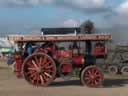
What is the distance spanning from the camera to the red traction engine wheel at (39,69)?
835 inches

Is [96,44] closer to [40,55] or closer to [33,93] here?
[40,55]

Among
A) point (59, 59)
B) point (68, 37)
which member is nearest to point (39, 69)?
point (59, 59)

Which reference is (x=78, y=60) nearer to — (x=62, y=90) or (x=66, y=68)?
(x=66, y=68)

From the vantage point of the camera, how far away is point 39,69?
21.3 metres

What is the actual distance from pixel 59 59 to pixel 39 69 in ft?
3.21

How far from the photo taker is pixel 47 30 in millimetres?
21953

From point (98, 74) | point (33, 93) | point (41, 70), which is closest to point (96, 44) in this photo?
point (98, 74)

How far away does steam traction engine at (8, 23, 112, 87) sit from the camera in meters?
21.1

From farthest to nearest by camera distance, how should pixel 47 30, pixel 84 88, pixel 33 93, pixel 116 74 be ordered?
pixel 116 74, pixel 47 30, pixel 84 88, pixel 33 93

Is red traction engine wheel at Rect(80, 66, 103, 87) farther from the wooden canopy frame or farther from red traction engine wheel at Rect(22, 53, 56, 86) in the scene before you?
red traction engine wheel at Rect(22, 53, 56, 86)

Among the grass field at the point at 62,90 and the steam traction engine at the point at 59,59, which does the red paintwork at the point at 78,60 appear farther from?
the grass field at the point at 62,90

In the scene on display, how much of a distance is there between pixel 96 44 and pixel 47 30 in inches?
89.8

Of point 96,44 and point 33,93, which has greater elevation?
point 96,44

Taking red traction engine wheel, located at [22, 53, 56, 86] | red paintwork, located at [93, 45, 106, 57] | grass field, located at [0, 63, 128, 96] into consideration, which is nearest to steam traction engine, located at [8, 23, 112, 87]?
red traction engine wheel, located at [22, 53, 56, 86]
